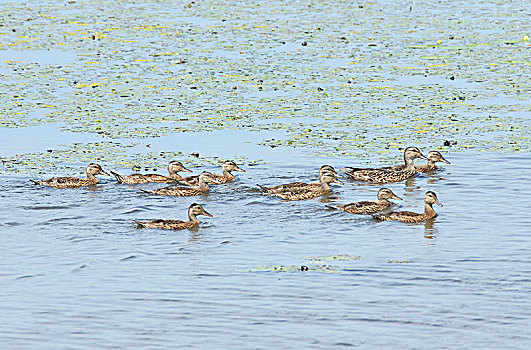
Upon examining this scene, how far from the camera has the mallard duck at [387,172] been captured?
21.0 metres

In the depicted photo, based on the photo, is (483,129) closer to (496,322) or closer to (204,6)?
(496,322)

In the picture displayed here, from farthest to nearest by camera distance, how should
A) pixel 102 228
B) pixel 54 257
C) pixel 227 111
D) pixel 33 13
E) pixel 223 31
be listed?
pixel 33 13
pixel 223 31
pixel 227 111
pixel 102 228
pixel 54 257

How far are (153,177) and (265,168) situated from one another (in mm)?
2409

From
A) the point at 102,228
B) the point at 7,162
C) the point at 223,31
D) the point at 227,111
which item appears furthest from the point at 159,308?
the point at 223,31

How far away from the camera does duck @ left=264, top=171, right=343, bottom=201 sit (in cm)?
1988

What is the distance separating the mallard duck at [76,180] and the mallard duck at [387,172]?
4854 millimetres

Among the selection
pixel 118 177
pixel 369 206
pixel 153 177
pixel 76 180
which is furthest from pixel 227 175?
pixel 369 206

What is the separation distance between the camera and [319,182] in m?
20.7

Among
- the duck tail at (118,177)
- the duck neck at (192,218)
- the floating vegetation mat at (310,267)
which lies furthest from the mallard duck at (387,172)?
the floating vegetation mat at (310,267)

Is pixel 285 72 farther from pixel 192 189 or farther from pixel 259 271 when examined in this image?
pixel 259 271

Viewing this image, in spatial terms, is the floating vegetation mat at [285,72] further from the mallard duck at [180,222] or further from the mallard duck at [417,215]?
the mallard duck at [180,222]

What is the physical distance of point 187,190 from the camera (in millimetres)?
20391

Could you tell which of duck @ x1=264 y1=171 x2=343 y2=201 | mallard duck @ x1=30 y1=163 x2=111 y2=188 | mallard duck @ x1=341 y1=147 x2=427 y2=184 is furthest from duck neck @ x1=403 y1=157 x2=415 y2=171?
mallard duck @ x1=30 y1=163 x2=111 y2=188

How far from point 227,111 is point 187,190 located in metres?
5.13
